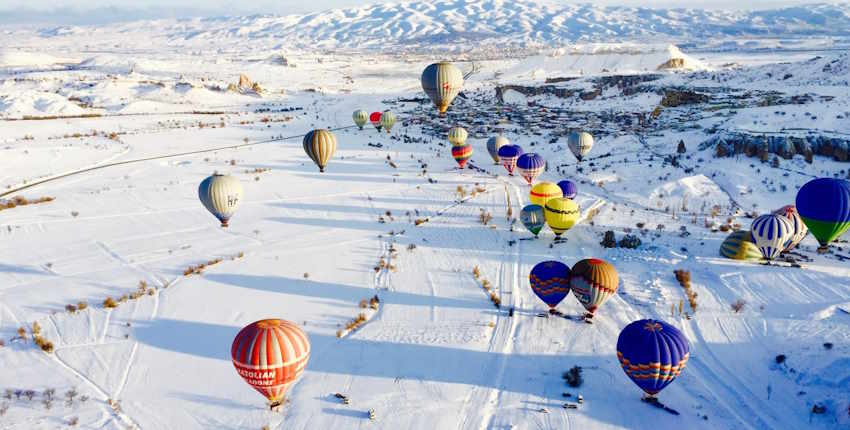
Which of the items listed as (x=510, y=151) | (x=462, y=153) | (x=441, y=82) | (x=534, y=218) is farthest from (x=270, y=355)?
(x=462, y=153)

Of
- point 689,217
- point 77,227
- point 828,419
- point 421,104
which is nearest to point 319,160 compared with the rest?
point 77,227

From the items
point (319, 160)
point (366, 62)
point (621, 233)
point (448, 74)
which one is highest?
point (366, 62)

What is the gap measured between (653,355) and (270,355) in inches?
309

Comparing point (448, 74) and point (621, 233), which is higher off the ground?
point (448, 74)

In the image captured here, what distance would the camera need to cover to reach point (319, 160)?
2844 cm

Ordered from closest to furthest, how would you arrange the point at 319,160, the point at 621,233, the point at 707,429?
the point at 707,429 → the point at 621,233 → the point at 319,160

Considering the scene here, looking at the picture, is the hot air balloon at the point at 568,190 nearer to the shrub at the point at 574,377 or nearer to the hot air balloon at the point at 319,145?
the hot air balloon at the point at 319,145

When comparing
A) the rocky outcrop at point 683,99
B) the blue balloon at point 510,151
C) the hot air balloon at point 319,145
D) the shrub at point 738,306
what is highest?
the rocky outcrop at point 683,99

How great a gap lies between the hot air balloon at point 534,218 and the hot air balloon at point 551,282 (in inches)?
202

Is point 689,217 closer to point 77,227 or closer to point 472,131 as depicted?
point 472,131

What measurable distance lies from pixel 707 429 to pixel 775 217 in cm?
929

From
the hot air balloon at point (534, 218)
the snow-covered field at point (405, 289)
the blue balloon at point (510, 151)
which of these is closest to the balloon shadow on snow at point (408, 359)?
the snow-covered field at point (405, 289)

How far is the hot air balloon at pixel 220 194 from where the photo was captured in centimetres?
2008

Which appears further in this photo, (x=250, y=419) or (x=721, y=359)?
(x=721, y=359)
